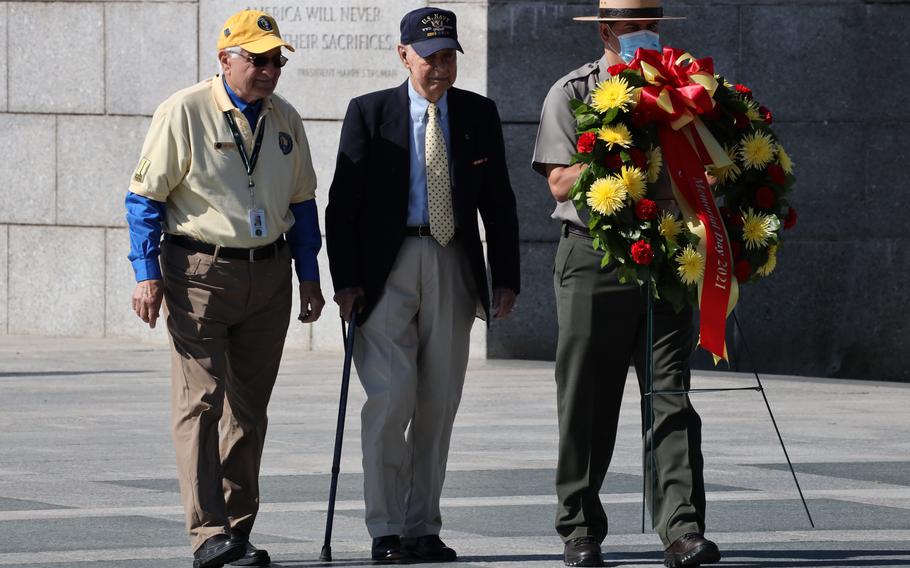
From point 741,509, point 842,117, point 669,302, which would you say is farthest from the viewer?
point 842,117

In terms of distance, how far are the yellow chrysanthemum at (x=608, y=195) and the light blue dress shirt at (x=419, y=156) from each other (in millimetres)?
692

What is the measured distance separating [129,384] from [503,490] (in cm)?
504

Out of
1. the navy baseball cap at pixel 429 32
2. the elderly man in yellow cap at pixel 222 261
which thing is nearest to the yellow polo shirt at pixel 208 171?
the elderly man in yellow cap at pixel 222 261

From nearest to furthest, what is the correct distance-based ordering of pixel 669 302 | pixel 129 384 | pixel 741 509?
1. pixel 669 302
2. pixel 741 509
3. pixel 129 384

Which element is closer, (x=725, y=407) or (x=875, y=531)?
(x=875, y=531)

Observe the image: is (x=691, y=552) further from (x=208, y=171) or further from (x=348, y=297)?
(x=208, y=171)

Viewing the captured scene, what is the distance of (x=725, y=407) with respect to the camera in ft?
39.1

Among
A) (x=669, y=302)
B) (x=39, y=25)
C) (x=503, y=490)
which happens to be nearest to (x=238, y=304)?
(x=669, y=302)

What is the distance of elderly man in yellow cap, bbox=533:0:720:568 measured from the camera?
22.3 ft

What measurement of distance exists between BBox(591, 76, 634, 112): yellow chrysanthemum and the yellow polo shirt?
3.95ft

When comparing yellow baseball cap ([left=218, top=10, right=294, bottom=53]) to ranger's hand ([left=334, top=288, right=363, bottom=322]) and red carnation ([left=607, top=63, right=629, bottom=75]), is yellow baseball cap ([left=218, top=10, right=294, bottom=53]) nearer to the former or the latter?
ranger's hand ([left=334, top=288, right=363, bottom=322])

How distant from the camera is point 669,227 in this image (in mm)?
6773

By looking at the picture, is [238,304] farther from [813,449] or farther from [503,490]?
[813,449]

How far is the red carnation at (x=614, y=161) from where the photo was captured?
667 cm
